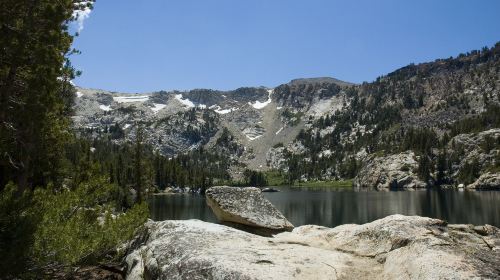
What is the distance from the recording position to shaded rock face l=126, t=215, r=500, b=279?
34.2 ft

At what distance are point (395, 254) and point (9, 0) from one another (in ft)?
46.0

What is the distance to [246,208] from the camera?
2138cm

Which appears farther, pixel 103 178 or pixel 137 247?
pixel 103 178

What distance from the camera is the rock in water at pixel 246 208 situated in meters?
20.6

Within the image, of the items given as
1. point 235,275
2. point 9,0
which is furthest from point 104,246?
point 9,0

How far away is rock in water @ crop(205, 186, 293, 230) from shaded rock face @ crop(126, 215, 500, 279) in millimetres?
3990

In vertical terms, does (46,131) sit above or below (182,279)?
above

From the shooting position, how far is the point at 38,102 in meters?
14.5

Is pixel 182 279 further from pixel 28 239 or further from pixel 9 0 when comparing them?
pixel 9 0

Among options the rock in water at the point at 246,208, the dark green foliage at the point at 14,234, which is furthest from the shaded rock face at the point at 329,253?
the rock in water at the point at 246,208

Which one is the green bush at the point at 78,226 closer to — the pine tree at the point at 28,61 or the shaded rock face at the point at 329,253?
the shaded rock face at the point at 329,253

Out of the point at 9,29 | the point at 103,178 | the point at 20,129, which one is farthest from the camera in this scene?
the point at 103,178

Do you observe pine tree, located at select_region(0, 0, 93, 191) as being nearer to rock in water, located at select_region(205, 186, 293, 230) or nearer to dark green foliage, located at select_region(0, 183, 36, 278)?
dark green foliage, located at select_region(0, 183, 36, 278)

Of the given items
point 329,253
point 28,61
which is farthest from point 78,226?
point 329,253
